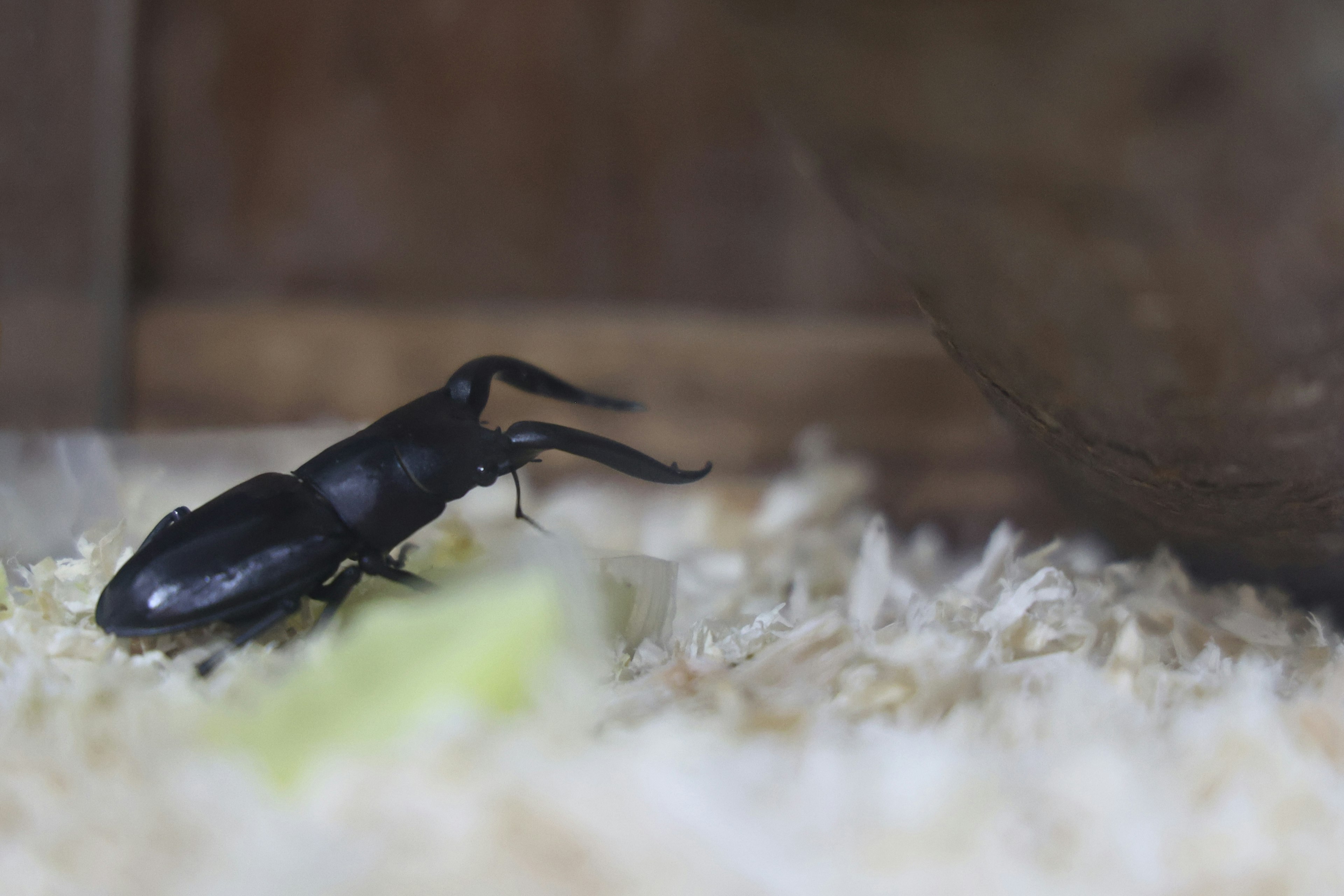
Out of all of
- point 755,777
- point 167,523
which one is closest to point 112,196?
point 167,523

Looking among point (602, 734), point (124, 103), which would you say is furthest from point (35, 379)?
point (602, 734)

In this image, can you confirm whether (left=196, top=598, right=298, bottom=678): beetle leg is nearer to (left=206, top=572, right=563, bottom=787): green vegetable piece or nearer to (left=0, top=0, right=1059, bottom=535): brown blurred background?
(left=206, top=572, right=563, bottom=787): green vegetable piece

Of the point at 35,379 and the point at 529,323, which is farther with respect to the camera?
the point at 529,323

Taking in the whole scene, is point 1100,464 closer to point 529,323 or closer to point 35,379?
point 529,323

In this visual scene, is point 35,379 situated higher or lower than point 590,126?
lower

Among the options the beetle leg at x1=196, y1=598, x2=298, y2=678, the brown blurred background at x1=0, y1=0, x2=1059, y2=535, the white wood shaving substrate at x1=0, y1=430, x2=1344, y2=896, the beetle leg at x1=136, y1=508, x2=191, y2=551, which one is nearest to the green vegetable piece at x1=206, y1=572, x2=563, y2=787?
the white wood shaving substrate at x1=0, y1=430, x2=1344, y2=896

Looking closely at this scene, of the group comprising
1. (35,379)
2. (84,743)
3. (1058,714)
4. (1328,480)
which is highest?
(1328,480)

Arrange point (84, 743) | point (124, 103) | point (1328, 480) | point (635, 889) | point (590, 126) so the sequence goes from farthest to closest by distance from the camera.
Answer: point (590, 126)
point (124, 103)
point (1328, 480)
point (84, 743)
point (635, 889)
